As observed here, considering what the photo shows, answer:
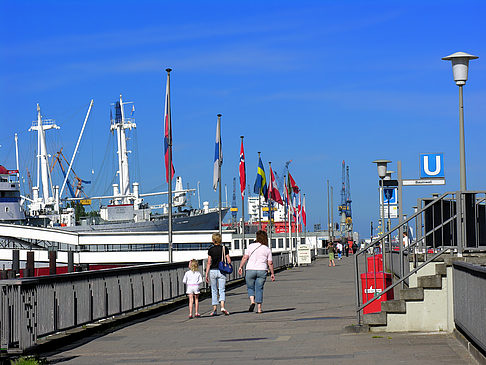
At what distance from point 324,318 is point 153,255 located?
91.4 m

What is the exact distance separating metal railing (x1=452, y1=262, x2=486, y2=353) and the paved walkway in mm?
322

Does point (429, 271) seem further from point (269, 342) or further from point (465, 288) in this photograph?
point (465, 288)

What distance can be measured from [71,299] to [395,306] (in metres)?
5.28

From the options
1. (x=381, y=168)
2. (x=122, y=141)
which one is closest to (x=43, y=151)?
(x=122, y=141)

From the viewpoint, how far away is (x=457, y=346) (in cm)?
1119

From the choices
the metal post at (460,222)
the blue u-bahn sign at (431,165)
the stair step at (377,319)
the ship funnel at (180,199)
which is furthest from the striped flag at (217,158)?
the ship funnel at (180,199)

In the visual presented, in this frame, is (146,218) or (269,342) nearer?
(269,342)

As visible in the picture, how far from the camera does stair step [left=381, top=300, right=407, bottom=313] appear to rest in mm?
12930

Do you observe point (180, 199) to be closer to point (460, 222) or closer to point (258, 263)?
point (258, 263)

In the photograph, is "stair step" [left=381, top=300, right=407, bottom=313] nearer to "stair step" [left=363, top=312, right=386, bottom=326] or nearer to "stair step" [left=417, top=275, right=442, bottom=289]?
"stair step" [left=363, top=312, right=386, bottom=326]

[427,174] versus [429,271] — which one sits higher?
[427,174]

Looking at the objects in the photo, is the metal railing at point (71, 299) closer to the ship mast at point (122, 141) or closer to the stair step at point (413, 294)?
the stair step at point (413, 294)

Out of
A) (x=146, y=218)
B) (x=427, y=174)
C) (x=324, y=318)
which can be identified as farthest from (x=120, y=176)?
(x=324, y=318)

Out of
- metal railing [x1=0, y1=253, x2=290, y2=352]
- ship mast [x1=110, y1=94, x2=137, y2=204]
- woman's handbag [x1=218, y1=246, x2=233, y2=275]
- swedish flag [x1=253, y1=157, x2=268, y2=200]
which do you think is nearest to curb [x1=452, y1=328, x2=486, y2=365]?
metal railing [x1=0, y1=253, x2=290, y2=352]
